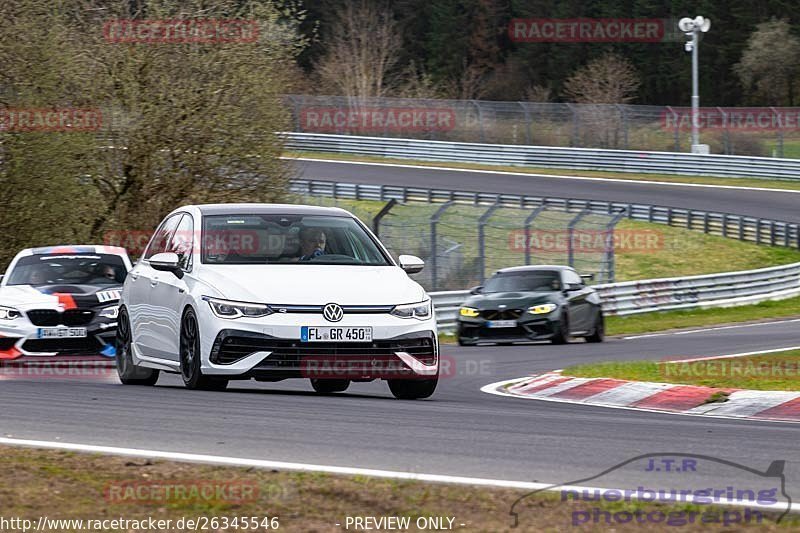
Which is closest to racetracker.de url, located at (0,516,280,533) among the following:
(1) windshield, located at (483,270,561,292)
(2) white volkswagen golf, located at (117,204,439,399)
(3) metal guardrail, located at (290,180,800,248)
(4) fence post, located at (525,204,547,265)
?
(2) white volkswagen golf, located at (117,204,439,399)

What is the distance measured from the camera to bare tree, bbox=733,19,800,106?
82250mm

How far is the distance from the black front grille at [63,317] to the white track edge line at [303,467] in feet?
22.2

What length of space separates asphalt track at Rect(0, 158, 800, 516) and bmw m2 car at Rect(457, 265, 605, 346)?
768cm

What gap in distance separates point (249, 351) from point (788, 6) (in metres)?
82.5

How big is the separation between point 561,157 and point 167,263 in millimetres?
48340

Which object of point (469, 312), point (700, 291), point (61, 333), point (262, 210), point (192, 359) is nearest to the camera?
point (192, 359)

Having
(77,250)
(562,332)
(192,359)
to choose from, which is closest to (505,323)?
(562,332)

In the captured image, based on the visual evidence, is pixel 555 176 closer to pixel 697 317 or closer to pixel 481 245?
pixel 697 317

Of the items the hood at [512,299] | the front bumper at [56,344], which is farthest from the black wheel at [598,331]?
the front bumper at [56,344]

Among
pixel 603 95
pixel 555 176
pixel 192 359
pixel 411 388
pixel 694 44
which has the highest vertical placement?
pixel 694 44

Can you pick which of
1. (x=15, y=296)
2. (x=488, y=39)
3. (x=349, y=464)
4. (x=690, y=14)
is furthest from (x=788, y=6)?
(x=349, y=464)

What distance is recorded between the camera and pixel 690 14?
89125mm

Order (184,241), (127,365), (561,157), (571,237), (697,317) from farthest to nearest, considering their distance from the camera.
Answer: (561,157), (697,317), (571,237), (127,365), (184,241)

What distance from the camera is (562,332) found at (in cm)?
2222
